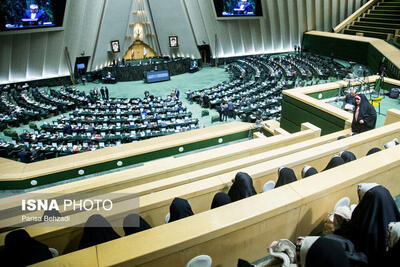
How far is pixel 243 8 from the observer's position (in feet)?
77.7

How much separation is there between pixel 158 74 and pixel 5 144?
1466cm

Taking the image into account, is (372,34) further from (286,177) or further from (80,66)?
(80,66)

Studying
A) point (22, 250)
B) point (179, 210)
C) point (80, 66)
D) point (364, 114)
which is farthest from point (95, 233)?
point (80, 66)

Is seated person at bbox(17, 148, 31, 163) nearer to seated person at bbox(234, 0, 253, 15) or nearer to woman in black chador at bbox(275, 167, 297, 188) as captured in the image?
woman in black chador at bbox(275, 167, 297, 188)

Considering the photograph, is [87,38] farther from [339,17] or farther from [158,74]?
[339,17]

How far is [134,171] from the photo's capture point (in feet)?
19.0

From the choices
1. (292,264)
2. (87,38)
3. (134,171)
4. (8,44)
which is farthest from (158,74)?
(292,264)

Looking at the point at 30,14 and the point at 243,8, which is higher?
the point at 30,14

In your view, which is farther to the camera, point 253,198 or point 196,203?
point 196,203

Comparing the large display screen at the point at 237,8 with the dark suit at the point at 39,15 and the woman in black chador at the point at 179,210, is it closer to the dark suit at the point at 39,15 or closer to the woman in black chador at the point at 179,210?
the dark suit at the point at 39,15

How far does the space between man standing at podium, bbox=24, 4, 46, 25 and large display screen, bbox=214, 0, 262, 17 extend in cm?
1353

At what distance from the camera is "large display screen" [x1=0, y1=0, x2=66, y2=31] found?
18.0m

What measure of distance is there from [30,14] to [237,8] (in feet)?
53.7

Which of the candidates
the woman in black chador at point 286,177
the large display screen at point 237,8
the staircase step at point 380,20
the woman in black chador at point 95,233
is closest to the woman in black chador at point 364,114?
the woman in black chador at point 286,177
